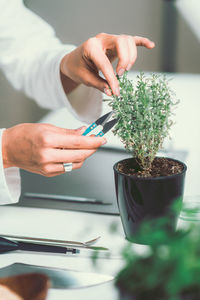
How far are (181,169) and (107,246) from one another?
16cm

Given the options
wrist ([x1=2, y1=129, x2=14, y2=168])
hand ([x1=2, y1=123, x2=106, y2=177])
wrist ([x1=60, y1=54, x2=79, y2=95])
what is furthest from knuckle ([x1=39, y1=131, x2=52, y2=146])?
wrist ([x1=60, y1=54, x2=79, y2=95])

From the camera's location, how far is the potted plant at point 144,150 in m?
0.53

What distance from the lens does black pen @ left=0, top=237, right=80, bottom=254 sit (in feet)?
1.77

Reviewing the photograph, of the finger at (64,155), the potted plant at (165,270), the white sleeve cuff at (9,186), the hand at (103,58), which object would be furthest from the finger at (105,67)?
the potted plant at (165,270)

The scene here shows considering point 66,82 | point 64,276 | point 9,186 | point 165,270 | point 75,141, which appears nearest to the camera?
point 165,270

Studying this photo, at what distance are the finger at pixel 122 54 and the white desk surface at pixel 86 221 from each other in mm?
260

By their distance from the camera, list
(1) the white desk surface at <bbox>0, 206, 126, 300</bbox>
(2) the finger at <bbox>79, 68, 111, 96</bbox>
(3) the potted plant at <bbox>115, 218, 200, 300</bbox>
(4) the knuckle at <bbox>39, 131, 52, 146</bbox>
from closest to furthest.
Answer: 1. (3) the potted plant at <bbox>115, 218, 200, 300</bbox>
2. (1) the white desk surface at <bbox>0, 206, 126, 300</bbox>
3. (4) the knuckle at <bbox>39, 131, 52, 146</bbox>
4. (2) the finger at <bbox>79, 68, 111, 96</bbox>

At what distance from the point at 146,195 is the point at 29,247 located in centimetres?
19

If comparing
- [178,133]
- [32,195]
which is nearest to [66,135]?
[32,195]

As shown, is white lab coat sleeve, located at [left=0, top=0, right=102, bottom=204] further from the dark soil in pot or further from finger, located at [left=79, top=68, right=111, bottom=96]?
the dark soil in pot

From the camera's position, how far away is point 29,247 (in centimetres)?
55

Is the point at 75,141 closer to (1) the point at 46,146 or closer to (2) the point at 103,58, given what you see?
(1) the point at 46,146

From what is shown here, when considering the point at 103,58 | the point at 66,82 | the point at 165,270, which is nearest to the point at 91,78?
the point at 103,58

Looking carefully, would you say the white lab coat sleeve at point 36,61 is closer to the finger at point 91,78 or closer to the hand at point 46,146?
the finger at point 91,78
